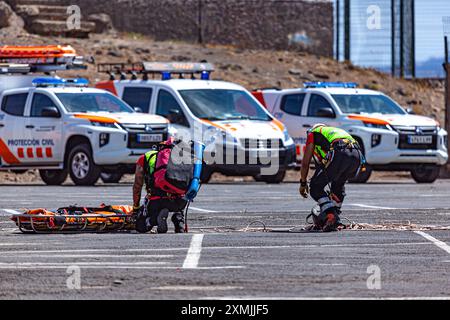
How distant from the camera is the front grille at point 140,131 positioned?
85.1ft

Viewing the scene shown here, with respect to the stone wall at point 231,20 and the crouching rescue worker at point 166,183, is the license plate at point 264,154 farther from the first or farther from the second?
the stone wall at point 231,20

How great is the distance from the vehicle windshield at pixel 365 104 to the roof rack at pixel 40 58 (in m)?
5.49

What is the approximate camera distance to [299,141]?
94.5ft

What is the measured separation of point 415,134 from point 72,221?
42.8 feet

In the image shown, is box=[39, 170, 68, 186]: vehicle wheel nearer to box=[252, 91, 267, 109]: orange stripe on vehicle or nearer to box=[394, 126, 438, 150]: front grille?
box=[252, 91, 267, 109]: orange stripe on vehicle

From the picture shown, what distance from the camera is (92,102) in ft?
88.6

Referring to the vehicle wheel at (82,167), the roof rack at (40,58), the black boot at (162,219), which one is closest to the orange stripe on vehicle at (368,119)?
the vehicle wheel at (82,167)

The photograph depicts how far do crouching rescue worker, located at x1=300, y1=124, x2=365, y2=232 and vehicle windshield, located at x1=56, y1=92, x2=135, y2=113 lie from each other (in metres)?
10.4

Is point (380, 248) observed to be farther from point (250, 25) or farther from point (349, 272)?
point (250, 25)

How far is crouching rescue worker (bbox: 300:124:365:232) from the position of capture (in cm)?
1644

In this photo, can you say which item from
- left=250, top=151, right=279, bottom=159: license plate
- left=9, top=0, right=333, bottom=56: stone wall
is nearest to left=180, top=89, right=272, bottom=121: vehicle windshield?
left=250, top=151, right=279, bottom=159: license plate
